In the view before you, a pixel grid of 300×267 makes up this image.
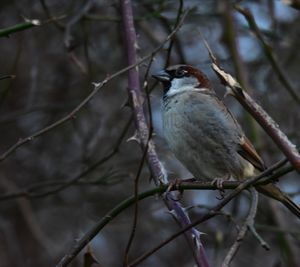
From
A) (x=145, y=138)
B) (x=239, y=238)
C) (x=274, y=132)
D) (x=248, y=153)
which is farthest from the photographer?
(x=248, y=153)

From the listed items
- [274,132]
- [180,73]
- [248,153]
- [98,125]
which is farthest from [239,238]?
[98,125]

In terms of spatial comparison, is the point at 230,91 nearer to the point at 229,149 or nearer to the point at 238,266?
the point at 229,149

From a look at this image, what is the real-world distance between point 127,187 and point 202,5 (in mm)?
1795

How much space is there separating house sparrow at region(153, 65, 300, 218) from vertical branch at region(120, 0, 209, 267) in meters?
0.42

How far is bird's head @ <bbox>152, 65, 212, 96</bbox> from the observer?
14.5ft

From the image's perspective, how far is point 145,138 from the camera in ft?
11.2

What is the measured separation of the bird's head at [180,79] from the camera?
4.41 m

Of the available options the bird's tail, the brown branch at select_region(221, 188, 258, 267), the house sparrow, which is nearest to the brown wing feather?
the house sparrow

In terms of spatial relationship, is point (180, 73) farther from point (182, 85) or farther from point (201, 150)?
point (201, 150)

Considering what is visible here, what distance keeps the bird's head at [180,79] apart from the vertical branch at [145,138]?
63cm

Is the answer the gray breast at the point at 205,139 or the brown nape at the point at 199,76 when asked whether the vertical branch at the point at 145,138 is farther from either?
the brown nape at the point at 199,76

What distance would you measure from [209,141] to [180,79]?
0.67 meters

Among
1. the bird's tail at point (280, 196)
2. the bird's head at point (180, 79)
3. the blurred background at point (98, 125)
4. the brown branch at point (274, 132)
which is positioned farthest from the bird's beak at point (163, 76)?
the brown branch at point (274, 132)

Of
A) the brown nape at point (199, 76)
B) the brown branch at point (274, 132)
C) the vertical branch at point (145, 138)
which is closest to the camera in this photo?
the brown branch at point (274, 132)
